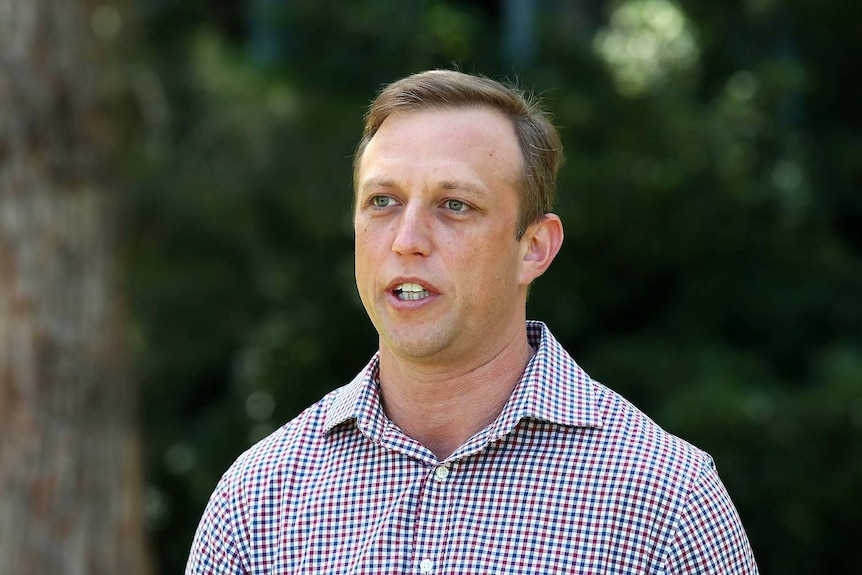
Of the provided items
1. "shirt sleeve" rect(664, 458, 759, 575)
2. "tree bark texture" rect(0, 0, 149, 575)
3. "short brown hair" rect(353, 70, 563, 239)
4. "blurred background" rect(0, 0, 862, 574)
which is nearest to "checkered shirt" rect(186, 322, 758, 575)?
"shirt sleeve" rect(664, 458, 759, 575)

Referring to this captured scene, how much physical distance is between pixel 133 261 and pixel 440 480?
12.5ft

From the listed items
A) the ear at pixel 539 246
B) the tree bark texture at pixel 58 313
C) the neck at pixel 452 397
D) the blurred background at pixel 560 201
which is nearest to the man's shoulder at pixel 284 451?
the neck at pixel 452 397

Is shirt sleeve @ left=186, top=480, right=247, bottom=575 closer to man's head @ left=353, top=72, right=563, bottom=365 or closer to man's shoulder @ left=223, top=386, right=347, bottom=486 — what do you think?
man's shoulder @ left=223, top=386, right=347, bottom=486

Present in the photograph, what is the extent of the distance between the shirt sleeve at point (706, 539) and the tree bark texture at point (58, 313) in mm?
2945

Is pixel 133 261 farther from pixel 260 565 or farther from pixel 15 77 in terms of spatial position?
pixel 260 565

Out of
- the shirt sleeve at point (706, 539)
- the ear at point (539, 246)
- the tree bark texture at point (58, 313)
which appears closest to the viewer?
the shirt sleeve at point (706, 539)

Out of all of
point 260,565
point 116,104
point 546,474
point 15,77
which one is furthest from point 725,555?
point 116,104

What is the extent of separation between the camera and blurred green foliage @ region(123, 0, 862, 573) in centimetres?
489

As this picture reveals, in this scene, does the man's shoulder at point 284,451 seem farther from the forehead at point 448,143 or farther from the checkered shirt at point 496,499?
the forehead at point 448,143

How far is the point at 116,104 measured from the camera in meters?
4.99

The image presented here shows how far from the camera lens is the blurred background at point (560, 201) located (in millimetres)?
4887

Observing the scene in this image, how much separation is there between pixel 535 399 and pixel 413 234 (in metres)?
0.28

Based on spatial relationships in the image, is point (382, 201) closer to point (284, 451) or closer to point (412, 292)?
point (412, 292)

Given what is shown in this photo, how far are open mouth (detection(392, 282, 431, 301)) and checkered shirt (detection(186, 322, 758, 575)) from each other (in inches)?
6.9
